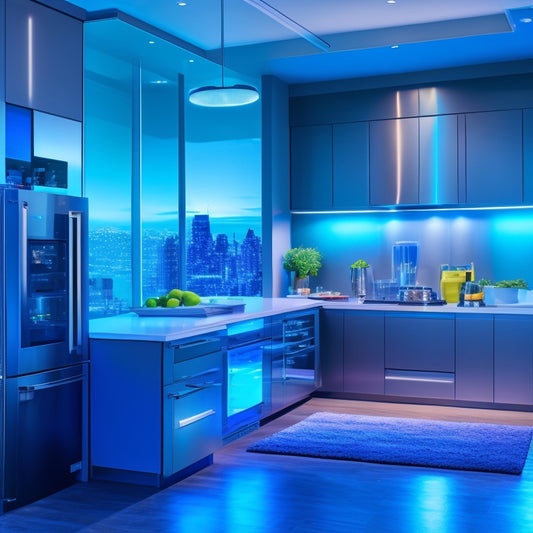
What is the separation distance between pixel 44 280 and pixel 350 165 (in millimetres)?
3564

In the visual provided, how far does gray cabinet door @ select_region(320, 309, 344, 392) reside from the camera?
20.1 ft

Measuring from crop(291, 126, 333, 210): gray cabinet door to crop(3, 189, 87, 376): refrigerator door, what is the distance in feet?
10.2

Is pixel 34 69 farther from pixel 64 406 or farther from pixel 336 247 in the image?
pixel 336 247

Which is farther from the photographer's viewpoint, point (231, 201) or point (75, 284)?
point (231, 201)

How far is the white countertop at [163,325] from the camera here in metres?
3.76

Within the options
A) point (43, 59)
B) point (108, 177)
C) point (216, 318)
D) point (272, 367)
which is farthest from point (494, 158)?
point (43, 59)

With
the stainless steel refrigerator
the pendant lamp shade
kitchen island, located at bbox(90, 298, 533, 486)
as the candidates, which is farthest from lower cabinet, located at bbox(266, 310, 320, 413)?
the stainless steel refrigerator

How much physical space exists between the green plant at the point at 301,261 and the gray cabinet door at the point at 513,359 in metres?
1.72

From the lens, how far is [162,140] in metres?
5.89

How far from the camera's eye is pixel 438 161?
6.29 meters

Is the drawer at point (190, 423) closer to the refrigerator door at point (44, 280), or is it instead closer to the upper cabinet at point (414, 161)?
the refrigerator door at point (44, 280)

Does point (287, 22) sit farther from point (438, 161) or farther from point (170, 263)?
point (170, 263)

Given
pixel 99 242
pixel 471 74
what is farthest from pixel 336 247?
pixel 99 242

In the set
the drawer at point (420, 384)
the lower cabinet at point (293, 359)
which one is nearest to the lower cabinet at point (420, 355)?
the drawer at point (420, 384)
